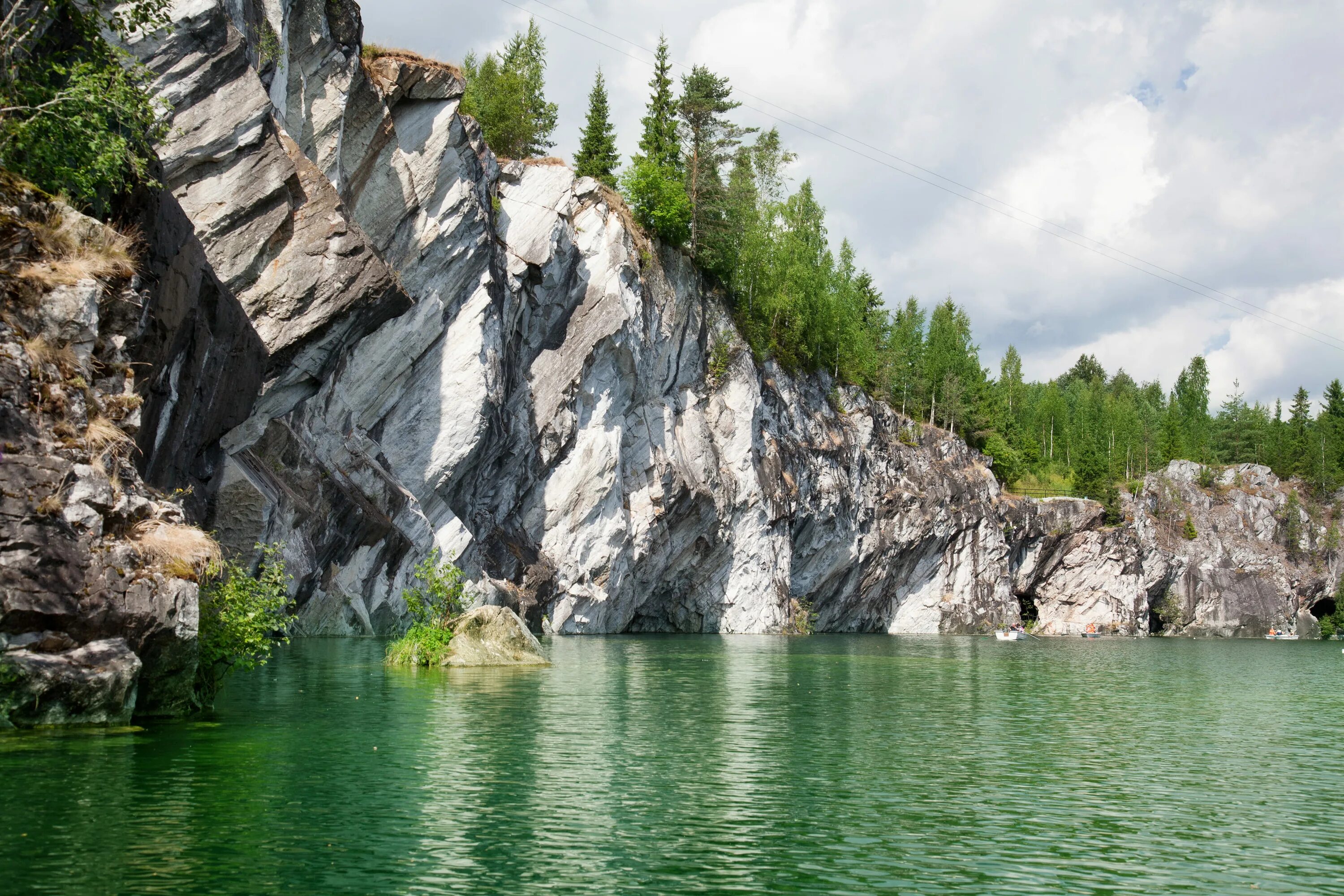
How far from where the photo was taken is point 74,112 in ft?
65.9

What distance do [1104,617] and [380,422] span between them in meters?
85.5

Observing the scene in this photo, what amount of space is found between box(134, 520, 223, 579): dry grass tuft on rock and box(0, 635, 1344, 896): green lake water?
2.78 m

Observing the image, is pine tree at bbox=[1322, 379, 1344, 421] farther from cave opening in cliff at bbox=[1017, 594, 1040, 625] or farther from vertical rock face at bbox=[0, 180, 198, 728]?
vertical rock face at bbox=[0, 180, 198, 728]

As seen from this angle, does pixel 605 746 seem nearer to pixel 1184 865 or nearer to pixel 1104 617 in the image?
pixel 1184 865

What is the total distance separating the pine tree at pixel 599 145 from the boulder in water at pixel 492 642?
160 feet

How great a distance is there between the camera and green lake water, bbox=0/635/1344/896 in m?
11.0

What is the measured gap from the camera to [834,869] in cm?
1150

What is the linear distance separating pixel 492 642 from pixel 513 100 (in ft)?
155

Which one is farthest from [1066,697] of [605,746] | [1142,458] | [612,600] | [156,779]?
[1142,458]

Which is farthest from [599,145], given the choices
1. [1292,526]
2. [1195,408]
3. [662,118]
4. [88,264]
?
[1195,408]

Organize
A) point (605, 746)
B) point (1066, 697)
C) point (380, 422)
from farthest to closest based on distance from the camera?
point (380, 422), point (1066, 697), point (605, 746)

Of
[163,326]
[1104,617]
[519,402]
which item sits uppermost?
[519,402]

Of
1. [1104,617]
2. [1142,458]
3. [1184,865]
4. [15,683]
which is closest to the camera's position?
[1184,865]

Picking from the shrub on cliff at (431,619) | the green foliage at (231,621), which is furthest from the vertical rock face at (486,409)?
the shrub on cliff at (431,619)
